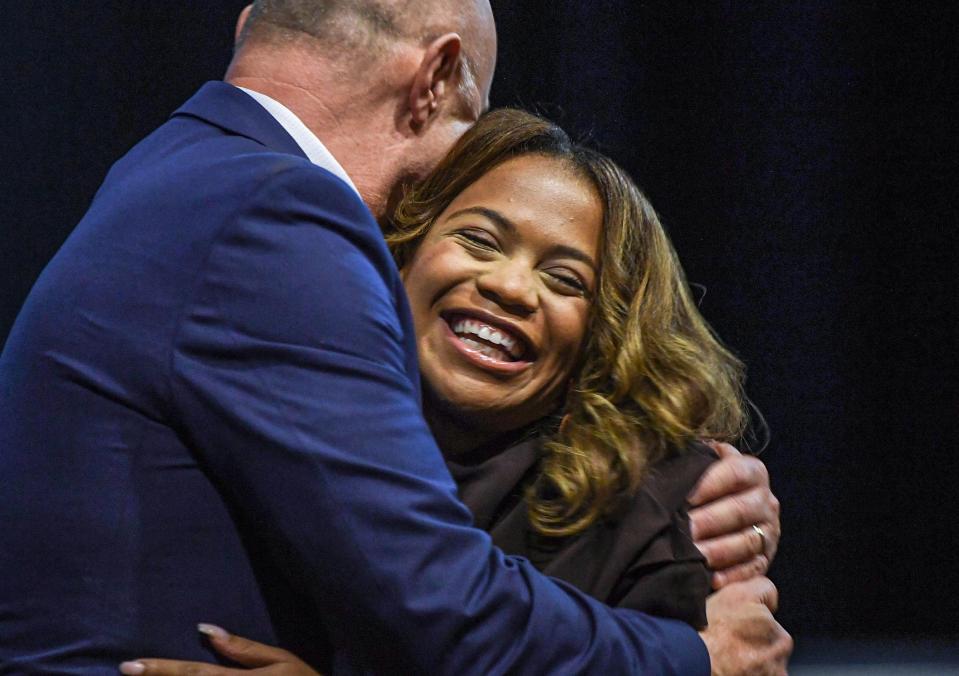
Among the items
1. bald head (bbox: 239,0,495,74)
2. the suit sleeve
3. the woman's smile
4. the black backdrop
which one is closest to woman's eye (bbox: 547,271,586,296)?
the woman's smile

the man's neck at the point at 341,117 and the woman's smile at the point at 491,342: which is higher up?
the man's neck at the point at 341,117

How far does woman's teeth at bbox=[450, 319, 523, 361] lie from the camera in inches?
71.3

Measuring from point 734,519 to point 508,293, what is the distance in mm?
436

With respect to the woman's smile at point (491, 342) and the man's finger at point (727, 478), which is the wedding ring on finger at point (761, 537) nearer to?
the man's finger at point (727, 478)

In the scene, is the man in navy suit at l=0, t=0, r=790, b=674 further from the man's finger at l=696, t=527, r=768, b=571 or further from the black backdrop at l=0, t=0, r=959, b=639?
the black backdrop at l=0, t=0, r=959, b=639

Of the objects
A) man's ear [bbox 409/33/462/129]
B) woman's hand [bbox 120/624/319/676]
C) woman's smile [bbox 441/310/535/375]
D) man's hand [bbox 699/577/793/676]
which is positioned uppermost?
man's ear [bbox 409/33/462/129]

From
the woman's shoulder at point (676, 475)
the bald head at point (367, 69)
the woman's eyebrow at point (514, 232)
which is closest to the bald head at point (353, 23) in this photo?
the bald head at point (367, 69)

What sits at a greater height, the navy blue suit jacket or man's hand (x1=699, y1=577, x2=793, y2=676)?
the navy blue suit jacket

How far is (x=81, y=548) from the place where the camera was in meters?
1.17

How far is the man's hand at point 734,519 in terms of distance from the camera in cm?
165

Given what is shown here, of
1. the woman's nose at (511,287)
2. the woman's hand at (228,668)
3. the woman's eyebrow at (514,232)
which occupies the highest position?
the woman's eyebrow at (514,232)

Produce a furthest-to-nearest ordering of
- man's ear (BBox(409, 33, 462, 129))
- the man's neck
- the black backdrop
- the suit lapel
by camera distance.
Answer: the black backdrop → man's ear (BBox(409, 33, 462, 129)) → the man's neck → the suit lapel

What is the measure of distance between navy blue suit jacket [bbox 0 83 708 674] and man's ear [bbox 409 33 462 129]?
0.42 m

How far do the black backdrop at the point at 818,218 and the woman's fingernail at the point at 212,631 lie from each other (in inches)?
63.1
